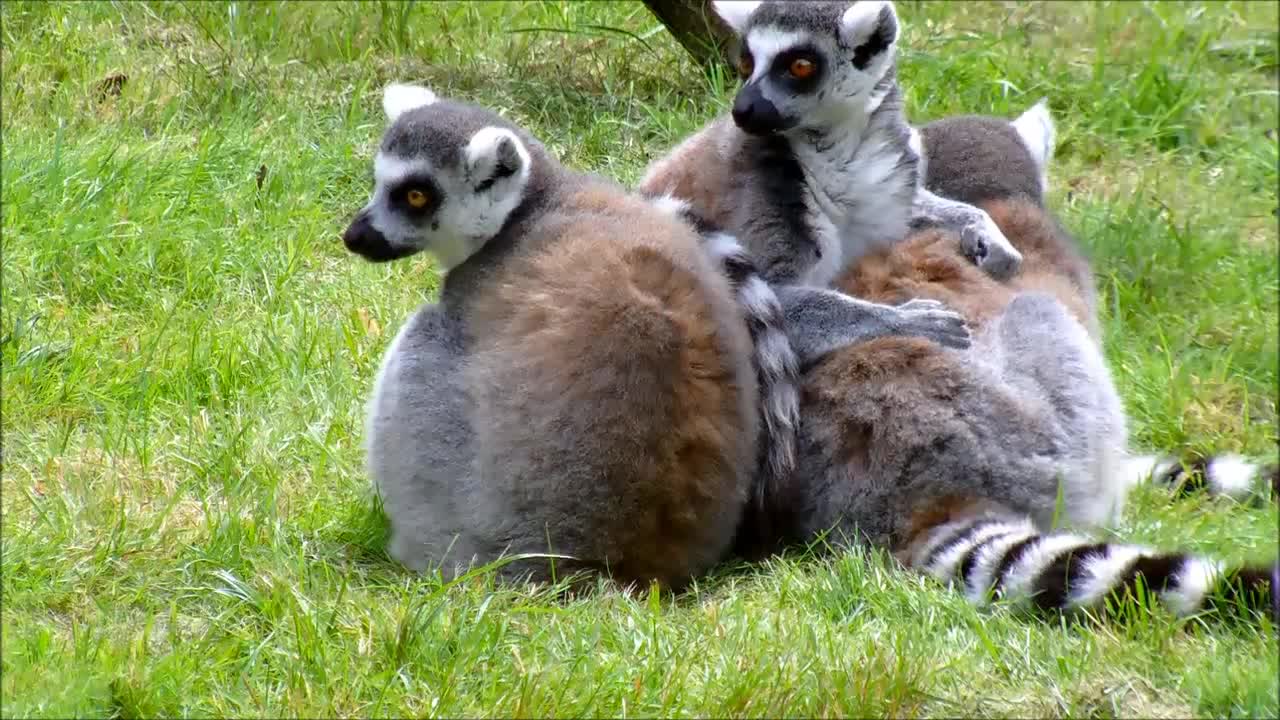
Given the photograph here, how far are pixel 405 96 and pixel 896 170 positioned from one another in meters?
1.61

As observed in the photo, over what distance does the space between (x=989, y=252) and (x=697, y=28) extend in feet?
8.43

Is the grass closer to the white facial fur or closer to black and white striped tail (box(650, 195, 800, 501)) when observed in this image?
black and white striped tail (box(650, 195, 800, 501))

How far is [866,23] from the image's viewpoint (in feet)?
16.7

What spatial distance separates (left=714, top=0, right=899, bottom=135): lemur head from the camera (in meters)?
4.95

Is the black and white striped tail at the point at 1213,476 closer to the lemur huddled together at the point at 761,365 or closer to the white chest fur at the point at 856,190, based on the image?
the lemur huddled together at the point at 761,365

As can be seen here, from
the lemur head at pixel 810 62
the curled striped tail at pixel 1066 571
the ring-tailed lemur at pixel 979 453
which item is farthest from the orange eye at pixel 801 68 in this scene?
the curled striped tail at pixel 1066 571

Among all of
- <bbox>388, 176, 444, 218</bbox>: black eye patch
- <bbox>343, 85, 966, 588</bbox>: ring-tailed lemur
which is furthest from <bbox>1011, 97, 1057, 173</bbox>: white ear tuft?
<bbox>388, 176, 444, 218</bbox>: black eye patch

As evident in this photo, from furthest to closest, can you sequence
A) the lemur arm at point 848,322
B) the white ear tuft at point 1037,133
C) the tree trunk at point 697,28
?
the tree trunk at point 697,28 < the white ear tuft at point 1037,133 < the lemur arm at point 848,322

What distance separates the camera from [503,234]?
4531 millimetres

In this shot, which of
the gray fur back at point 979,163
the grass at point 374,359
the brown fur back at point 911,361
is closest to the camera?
the grass at point 374,359

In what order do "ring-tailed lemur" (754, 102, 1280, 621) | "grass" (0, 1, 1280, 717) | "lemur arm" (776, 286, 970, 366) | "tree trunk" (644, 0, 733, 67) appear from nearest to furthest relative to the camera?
"grass" (0, 1, 1280, 717)
"ring-tailed lemur" (754, 102, 1280, 621)
"lemur arm" (776, 286, 970, 366)
"tree trunk" (644, 0, 733, 67)

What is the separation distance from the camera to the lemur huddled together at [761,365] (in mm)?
3996

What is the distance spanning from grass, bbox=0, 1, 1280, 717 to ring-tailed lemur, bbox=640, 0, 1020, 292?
1.04 metres

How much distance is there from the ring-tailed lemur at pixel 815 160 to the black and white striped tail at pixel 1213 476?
0.80m
